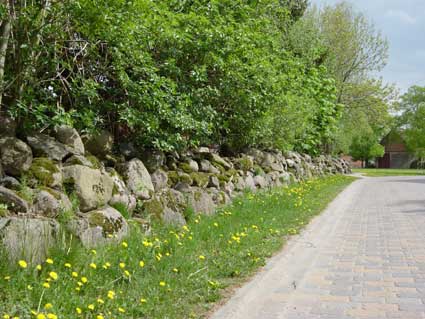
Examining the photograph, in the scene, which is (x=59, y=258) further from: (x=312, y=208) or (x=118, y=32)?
(x=312, y=208)

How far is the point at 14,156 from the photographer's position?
5.89m

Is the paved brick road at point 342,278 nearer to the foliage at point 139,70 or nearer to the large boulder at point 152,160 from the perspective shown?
the large boulder at point 152,160

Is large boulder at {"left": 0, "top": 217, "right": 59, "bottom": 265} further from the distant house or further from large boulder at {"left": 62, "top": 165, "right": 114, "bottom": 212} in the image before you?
the distant house

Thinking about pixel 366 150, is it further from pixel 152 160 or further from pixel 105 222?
pixel 105 222

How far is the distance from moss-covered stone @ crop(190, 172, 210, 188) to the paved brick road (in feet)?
7.52

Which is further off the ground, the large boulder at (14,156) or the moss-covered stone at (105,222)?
the large boulder at (14,156)

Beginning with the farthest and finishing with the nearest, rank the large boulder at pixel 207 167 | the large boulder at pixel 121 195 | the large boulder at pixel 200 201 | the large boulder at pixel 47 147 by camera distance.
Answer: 1. the large boulder at pixel 207 167
2. the large boulder at pixel 200 201
3. the large boulder at pixel 121 195
4. the large boulder at pixel 47 147

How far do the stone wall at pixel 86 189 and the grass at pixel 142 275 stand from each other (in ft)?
0.86

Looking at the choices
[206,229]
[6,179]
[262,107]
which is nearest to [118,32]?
[6,179]

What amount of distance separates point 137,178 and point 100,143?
0.82m

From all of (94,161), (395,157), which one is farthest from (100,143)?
(395,157)

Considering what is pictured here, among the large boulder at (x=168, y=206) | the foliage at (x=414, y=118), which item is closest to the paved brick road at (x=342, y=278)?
the large boulder at (x=168, y=206)

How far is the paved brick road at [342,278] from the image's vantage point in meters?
4.72

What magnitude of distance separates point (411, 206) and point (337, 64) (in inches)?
770
